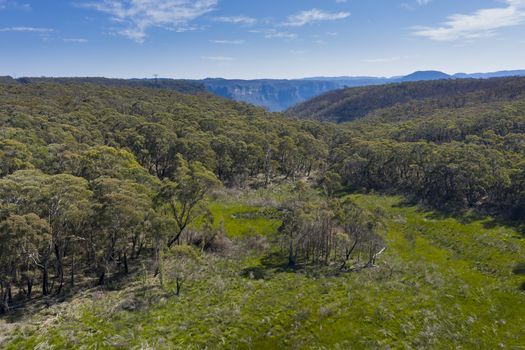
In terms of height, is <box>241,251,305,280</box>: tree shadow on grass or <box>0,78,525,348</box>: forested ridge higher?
<box>0,78,525,348</box>: forested ridge

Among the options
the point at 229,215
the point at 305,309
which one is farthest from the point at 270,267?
the point at 229,215

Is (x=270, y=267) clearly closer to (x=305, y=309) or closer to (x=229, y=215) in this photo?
(x=305, y=309)

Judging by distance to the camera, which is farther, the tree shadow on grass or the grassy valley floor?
the tree shadow on grass

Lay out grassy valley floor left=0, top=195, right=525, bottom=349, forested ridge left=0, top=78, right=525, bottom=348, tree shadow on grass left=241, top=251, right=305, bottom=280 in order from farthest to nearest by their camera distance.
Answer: tree shadow on grass left=241, top=251, right=305, bottom=280
forested ridge left=0, top=78, right=525, bottom=348
grassy valley floor left=0, top=195, right=525, bottom=349

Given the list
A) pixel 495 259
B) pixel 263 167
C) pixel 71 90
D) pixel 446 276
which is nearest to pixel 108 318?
pixel 446 276

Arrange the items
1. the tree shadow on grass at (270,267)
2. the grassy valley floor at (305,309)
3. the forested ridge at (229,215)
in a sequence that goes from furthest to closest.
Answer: the tree shadow on grass at (270,267), the forested ridge at (229,215), the grassy valley floor at (305,309)

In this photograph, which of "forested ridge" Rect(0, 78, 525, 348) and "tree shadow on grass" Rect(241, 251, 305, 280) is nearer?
"forested ridge" Rect(0, 78, 525, 348)

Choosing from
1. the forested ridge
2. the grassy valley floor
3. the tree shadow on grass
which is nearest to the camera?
the grassy valley floor
